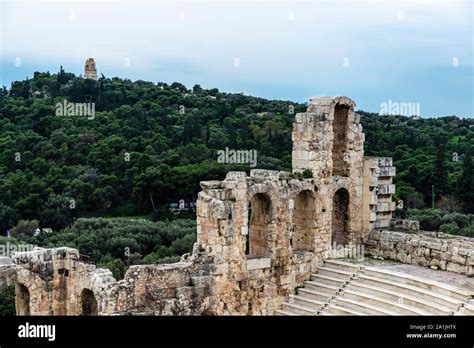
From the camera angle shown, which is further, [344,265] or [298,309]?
[344,265]

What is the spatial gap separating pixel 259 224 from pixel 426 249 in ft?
16.0

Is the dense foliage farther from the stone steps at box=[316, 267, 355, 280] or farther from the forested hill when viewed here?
the stone steps at box=[316, 267, 355, 280]

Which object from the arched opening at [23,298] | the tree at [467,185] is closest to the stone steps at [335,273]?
the arched opening at [23,298]

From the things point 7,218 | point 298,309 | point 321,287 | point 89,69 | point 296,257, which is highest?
point 89,69

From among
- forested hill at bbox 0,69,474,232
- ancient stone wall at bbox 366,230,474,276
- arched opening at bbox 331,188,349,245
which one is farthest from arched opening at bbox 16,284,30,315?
forested hill at bbox 0,69,474,232

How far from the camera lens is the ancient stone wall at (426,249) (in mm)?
19484

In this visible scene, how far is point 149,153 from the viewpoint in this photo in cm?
5016

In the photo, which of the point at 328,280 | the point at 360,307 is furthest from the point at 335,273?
the point at 360,307

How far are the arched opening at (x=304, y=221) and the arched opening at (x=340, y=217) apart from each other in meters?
1.72

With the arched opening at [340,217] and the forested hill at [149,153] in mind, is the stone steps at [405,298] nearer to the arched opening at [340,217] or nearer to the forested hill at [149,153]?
the arched opening at [340,217]

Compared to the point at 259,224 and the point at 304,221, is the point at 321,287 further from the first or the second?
the point at 259,224

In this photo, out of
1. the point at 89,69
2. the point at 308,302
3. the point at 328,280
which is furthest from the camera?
the point at 89,69

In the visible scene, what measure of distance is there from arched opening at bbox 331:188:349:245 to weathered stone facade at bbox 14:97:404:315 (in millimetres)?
33
